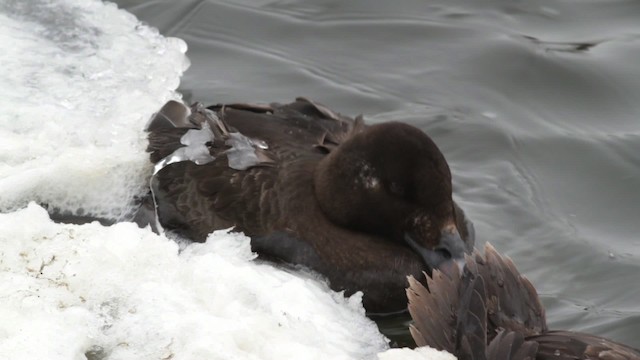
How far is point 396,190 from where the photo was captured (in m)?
6.49

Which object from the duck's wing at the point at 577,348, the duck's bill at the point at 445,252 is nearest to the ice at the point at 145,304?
the duck's bill at the point at 445,252

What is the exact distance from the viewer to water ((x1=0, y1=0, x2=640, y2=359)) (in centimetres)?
526

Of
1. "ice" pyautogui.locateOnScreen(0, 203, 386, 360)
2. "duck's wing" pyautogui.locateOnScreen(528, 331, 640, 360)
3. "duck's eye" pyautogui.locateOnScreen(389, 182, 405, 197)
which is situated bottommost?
"ice" pyautogui.locateOnScreen(0, 203, 386, 360)

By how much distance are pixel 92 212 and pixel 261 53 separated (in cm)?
280

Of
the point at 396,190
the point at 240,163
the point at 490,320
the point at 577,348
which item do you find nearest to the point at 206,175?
the point at 240,163

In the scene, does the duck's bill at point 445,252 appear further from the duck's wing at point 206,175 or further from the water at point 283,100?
the duck's wing at point 206,175

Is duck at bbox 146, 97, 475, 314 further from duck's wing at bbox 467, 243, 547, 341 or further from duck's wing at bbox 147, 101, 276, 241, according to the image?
duck's wing at bbox 467, 243, 547, 341

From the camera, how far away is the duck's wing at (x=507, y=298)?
5312 millimetres

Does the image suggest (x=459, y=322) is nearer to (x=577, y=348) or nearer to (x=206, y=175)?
(x=577, y=348)

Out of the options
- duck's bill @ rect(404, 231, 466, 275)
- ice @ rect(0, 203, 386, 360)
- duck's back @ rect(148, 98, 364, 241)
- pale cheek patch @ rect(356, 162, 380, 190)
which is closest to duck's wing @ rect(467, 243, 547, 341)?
ice @ rect(0, 203, 386, 360)

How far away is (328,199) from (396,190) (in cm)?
37

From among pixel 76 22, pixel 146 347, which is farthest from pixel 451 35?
pixel 146 347

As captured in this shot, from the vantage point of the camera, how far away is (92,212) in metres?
7.00

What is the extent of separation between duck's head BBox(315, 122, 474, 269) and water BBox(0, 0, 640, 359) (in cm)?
47
